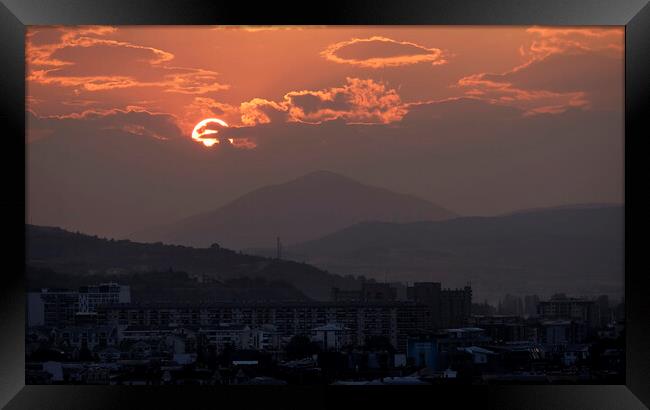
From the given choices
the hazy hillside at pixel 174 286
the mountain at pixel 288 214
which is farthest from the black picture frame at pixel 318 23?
the hazy hillside at pixel 174 286

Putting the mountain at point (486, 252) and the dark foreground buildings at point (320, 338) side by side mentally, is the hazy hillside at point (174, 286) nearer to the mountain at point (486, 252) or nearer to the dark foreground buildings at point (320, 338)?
the dark foreground buildings at point (320, 338)

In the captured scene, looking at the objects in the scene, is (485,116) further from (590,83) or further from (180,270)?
(180,270)

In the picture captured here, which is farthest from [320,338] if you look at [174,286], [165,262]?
[165,262]

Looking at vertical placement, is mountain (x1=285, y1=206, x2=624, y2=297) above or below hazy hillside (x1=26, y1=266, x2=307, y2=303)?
above

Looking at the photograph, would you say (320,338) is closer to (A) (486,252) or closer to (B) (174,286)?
(B) (174,286)

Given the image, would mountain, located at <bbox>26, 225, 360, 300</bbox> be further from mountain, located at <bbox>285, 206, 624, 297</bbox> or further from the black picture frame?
the black picture frame

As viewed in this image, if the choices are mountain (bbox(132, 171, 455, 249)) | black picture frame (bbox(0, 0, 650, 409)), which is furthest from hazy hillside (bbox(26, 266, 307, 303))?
black picture frame (bbox(0, 0, 650, 409))
